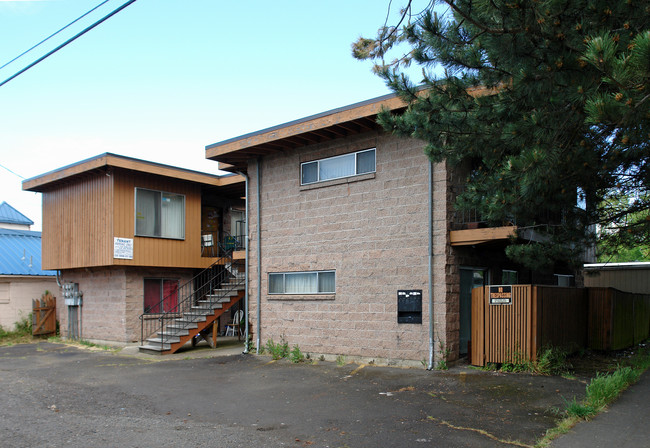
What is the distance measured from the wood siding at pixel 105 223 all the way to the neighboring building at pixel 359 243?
13.3 feet

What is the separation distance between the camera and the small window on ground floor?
17527 mm

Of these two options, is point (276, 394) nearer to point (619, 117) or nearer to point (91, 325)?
point (619, 117)

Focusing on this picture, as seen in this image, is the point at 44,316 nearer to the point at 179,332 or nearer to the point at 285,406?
the point at 179,332

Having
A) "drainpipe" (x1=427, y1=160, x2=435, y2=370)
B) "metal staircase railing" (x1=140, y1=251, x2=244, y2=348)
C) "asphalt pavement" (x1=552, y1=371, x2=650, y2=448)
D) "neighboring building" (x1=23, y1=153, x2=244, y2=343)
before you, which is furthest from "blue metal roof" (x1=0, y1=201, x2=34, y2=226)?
"asphalt pavement" (x1=552, y1=371, x2=650, y2=448)

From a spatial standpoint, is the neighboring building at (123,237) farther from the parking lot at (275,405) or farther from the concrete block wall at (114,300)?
the parking lot at (275,405)

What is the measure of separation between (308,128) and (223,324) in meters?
10.1

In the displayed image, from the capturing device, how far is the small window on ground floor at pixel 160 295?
57.5 ft

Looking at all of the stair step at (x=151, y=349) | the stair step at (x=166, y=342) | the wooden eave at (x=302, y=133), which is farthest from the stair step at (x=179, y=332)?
the wooden eave at (x=302, y=133)

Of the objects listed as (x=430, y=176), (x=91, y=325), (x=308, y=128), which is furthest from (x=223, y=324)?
(x=430, y=176)

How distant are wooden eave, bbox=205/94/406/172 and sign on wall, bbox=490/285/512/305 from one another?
13.9ft

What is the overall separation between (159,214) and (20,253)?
9943 mm

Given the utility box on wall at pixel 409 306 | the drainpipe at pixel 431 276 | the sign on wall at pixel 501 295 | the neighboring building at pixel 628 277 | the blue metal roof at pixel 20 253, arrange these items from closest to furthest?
the sign on wall at pixel 501 295 < the drainpipe at pixel 431 276 < the utility box on wall at pixel 409 306 < the blue metal roof at pixel 20 253 < the neighboring building at pixel 628 277

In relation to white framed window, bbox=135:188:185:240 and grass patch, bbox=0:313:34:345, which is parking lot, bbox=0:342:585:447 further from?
grass patch, bbox=0:313:34:345

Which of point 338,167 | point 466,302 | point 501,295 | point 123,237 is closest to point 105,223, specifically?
point 123,237
